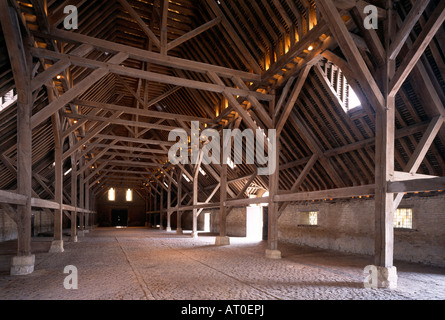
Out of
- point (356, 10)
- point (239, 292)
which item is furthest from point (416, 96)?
point (239, 292)

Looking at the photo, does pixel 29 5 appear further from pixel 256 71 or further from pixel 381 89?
pixel 381 89

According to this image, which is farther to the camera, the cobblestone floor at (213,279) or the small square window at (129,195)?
the small square window at (129,195)

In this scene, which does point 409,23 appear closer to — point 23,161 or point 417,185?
point 417,185

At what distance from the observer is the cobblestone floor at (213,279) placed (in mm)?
4566

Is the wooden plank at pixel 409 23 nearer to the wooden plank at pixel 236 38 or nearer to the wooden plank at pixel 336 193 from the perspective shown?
the wooden plank at pixel 336 193

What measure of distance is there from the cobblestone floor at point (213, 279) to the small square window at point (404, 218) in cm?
112

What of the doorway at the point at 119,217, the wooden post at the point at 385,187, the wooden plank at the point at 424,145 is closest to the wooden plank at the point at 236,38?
the wooden post at the point at 385,187

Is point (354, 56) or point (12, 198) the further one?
point (12, 198)

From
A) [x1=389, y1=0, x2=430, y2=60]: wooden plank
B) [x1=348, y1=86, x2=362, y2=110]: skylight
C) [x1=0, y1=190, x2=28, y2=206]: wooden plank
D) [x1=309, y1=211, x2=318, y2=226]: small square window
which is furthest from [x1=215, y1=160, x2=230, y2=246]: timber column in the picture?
[x1=389, y1=0, x2=430, y2=60]: wooden plank

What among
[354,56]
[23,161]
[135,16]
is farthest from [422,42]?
[23,161]

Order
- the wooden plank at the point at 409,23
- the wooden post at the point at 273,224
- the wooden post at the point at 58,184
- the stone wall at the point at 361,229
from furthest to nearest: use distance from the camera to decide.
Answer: the wooden post at the point at 58,184
the wooden post at the point at 273,224
the stone wall at the point at 361,229
the wooden plank at the point at 409,23

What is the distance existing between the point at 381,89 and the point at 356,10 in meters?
1.47

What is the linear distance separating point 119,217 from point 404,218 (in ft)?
101

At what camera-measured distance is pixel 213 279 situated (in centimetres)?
565
